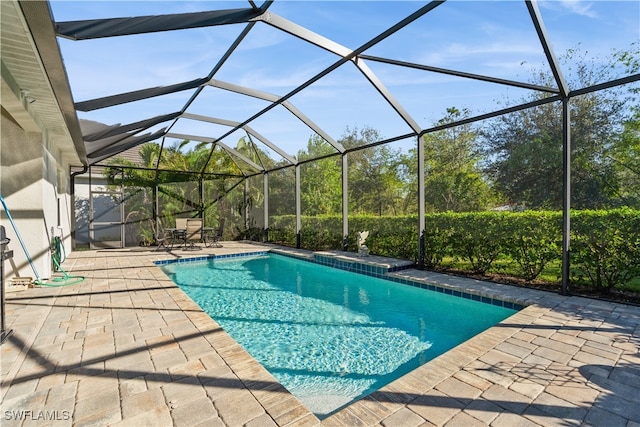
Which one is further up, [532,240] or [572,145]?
[572,145]

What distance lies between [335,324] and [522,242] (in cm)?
421

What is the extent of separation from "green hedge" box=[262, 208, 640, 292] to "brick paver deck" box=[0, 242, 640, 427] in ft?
3.38

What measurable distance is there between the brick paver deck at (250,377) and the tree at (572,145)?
7.18 m

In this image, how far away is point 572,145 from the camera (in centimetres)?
1043

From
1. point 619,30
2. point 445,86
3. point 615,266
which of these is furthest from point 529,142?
point 615,266

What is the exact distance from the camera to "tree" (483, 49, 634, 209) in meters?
9.69

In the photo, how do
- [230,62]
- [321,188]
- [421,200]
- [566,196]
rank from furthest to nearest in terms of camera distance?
[321,188]
[421,200]
[230,62]
[566,196]

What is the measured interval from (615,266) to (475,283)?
212 centimetres

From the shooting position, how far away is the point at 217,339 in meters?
3.45

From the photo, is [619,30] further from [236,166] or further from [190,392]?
[236,166]

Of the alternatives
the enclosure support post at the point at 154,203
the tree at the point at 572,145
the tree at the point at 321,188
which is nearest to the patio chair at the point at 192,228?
the enclosure support post at the point at 154,203

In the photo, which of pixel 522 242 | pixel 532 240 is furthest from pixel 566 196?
pixel 522 242

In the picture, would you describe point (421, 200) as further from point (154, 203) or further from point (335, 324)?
point (154, 203)

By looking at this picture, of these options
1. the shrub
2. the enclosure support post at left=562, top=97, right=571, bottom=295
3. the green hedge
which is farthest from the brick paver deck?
the shrub
